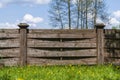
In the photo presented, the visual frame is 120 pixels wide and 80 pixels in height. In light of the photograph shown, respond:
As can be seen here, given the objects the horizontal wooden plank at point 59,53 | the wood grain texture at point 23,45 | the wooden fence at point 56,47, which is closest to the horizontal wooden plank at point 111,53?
the wooden fence at point 56,47

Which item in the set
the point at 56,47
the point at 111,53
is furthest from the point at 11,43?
the point at 111,53

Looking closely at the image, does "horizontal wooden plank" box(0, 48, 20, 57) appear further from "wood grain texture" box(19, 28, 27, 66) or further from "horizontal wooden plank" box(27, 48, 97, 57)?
"horizontal wooden plank" box(27, 48, 97, 57)

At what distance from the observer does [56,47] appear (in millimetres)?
14344

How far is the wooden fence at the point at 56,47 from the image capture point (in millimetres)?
14328

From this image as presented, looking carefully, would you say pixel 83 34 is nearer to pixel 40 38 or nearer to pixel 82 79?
pixel 40 38

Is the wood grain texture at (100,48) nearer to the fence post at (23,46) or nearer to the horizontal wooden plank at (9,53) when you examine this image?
the fence post at (23,46)

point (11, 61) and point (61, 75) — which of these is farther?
point (11, 61)

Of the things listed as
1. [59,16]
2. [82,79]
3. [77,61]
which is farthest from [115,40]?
[59,16]

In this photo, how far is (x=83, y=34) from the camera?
1440 centimetres

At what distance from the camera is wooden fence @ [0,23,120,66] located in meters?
14.3

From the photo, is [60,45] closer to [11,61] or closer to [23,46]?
[23,46]

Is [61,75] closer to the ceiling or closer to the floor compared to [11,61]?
closer to the ceiling

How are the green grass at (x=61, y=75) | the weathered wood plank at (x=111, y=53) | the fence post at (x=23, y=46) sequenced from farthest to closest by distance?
the weathered wood plank at (x=111, y=53) < the fence post at (x=23, y=46) < the green grass at (x=61, y=75)

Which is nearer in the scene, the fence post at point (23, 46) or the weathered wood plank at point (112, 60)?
the fence post at point (23, 46)
